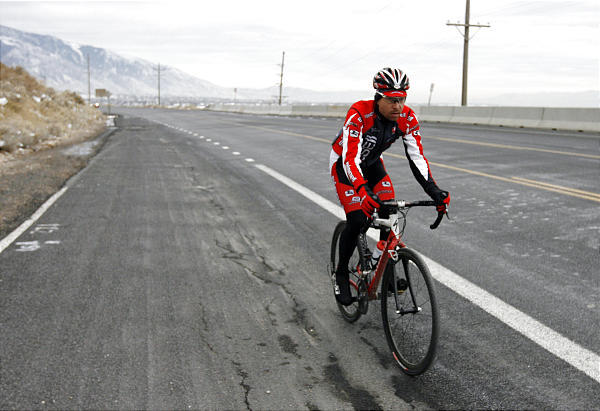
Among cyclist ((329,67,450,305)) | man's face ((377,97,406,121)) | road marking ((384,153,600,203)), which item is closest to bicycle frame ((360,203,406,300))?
cyclist ((329,67,450,305))

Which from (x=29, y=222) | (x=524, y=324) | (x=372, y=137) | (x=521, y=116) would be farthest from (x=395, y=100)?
(x=521, y=116)

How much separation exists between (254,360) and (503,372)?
64.1 inches

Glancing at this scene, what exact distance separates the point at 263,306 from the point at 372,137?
5.73 ft

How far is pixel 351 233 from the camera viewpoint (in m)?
4.50

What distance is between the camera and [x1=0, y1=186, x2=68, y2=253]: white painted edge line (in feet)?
23.1

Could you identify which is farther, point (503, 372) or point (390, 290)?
point (390, 290)

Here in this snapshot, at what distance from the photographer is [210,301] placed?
5.09m

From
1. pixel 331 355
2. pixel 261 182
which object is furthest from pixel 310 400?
pixel 261 182

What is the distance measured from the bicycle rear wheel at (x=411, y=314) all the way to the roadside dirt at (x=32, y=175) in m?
5.46

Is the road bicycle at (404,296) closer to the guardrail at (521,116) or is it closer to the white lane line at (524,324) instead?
the white lane line at (524,324)

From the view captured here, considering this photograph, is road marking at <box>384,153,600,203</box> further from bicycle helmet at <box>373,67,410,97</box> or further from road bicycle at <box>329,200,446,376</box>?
bicycle helmet at <box>373,67,410,97</box>

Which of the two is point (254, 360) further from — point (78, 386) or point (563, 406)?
point (563, 406)

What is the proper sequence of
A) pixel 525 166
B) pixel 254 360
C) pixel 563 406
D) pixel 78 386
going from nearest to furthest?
pixel 563 406 → pixel 78 386 → pixel 254 360 → pixel 525 166

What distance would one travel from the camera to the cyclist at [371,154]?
12.9 feet
